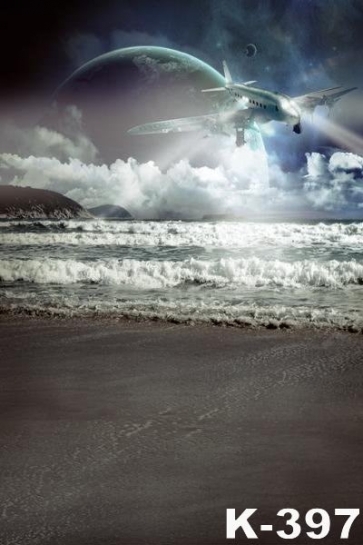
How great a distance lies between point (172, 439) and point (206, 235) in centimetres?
1200

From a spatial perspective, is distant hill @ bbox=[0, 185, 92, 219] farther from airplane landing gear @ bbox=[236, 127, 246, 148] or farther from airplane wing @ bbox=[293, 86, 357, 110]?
airplane wing @ bbox=[293, 86, 357, 110]

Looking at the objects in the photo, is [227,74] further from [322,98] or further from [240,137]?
[322,98]

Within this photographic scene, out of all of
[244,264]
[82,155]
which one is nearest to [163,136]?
[82,155]

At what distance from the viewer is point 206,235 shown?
1363 centimetres

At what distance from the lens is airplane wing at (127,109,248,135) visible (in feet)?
34.5

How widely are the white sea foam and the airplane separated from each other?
7.07 ft

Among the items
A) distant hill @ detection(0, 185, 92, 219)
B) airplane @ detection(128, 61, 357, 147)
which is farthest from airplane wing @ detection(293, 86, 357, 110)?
distant hill @ detection(0, 185, 92, 219)

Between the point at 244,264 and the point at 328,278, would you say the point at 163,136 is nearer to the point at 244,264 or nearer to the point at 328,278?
the point at 244,264

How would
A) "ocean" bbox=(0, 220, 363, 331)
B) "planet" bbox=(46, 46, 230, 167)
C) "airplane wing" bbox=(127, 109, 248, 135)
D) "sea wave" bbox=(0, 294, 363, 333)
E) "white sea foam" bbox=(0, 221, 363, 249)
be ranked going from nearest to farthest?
"sea wave" bbox=(0, 294, 363, 333) → "ocean" bbox=(0, 220, 363, 331) → "airplane wing" bbox=(127, 109, 248, 135) → "planet" bbox=(46, 46, 230, 167) → "white sea foam" bbox=(0, 221, 363, 249)

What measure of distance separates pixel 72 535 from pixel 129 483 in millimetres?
242

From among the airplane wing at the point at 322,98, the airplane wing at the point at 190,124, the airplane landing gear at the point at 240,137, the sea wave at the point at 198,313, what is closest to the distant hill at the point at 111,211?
the airplane wing at the point at 190,124

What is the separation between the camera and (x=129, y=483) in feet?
4.63

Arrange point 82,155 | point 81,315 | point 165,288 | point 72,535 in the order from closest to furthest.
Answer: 1. point 72,535
2. point 81,315
3. point 165,288
4. point 82,155

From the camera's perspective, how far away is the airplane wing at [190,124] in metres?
10.5
